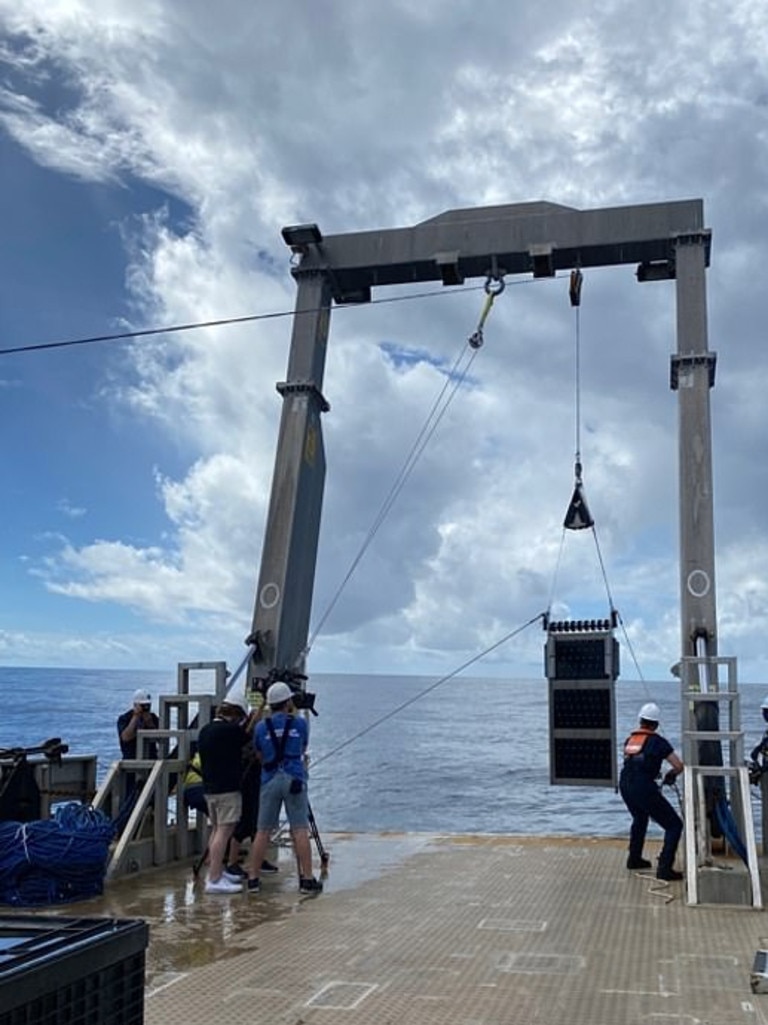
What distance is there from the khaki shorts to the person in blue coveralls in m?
0.16

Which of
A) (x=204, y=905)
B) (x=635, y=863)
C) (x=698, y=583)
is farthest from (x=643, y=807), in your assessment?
(x=204, y=905)

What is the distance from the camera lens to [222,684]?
8.09 meters

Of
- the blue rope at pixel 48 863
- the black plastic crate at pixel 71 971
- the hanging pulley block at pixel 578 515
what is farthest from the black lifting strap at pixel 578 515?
the black plastic crate at pixel 71 971

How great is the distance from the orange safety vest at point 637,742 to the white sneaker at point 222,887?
2936 mm

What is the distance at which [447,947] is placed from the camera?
5.02 metres

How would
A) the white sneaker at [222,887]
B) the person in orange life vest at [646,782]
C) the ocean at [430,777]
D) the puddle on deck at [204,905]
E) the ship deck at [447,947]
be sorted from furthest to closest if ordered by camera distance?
the ocean at [430,777]
the person in orange life vest at [646,782]
the white sneaker at [222,887]
the puddle on deck at [204,905]
the ship deck at [447,947]

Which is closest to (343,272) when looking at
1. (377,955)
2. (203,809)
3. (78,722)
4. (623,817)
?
(203,809)

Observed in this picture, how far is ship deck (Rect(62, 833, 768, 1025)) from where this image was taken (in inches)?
159

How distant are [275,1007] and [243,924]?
5.38ft

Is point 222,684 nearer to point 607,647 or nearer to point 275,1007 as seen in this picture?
point 607,647

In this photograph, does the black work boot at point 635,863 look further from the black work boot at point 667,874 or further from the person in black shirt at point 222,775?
the person in black shirt at point 222,775

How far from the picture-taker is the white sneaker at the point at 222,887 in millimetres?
6465

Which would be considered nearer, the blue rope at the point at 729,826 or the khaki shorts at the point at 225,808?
the khaki shorts at the point at 225,808

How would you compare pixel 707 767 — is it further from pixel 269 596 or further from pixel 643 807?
pixel 269 596
